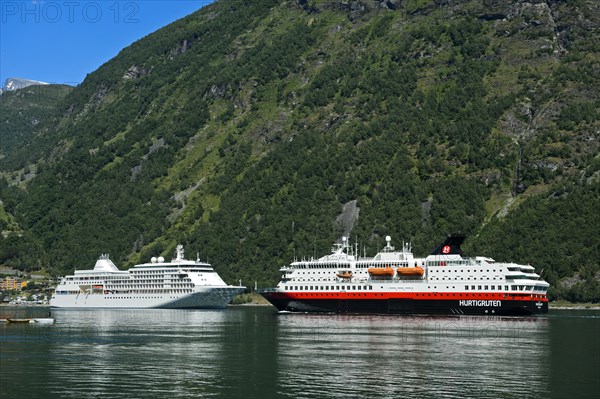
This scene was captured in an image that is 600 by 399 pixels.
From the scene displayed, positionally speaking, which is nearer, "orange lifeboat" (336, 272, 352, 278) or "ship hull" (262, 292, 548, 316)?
"ship hull" (262, 292, 548, 316)

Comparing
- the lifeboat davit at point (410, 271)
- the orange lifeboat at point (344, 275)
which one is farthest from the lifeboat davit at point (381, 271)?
the orange lifeboat at point (344, 275)

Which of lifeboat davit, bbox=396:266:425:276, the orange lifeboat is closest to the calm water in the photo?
lifeboat davit, bbox=396:266:425:276

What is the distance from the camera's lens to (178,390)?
7575cm

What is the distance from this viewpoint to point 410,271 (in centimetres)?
17500

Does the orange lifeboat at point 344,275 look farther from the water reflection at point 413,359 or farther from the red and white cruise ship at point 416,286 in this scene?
the water reflection at point 413,359

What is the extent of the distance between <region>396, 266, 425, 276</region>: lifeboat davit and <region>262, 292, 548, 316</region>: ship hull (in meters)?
5.02

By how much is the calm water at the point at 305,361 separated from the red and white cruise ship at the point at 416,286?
21.3 metres

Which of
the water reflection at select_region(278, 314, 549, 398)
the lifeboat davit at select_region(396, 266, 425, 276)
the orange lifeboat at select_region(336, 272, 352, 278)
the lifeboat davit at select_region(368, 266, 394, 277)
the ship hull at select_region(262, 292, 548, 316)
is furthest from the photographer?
the orange lifeboat at select_region(336, 272, 352, 278)

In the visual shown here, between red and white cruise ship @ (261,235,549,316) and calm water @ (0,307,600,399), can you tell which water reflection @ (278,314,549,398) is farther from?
red and white cruise ship @ (261,235,549,316)

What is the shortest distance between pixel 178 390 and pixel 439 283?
4045 inches

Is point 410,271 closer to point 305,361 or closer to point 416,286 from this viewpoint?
point 416,286

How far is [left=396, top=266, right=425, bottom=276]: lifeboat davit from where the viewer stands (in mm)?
174050

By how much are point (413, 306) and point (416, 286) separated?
12.6 feet

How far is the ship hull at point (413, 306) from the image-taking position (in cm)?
16652
